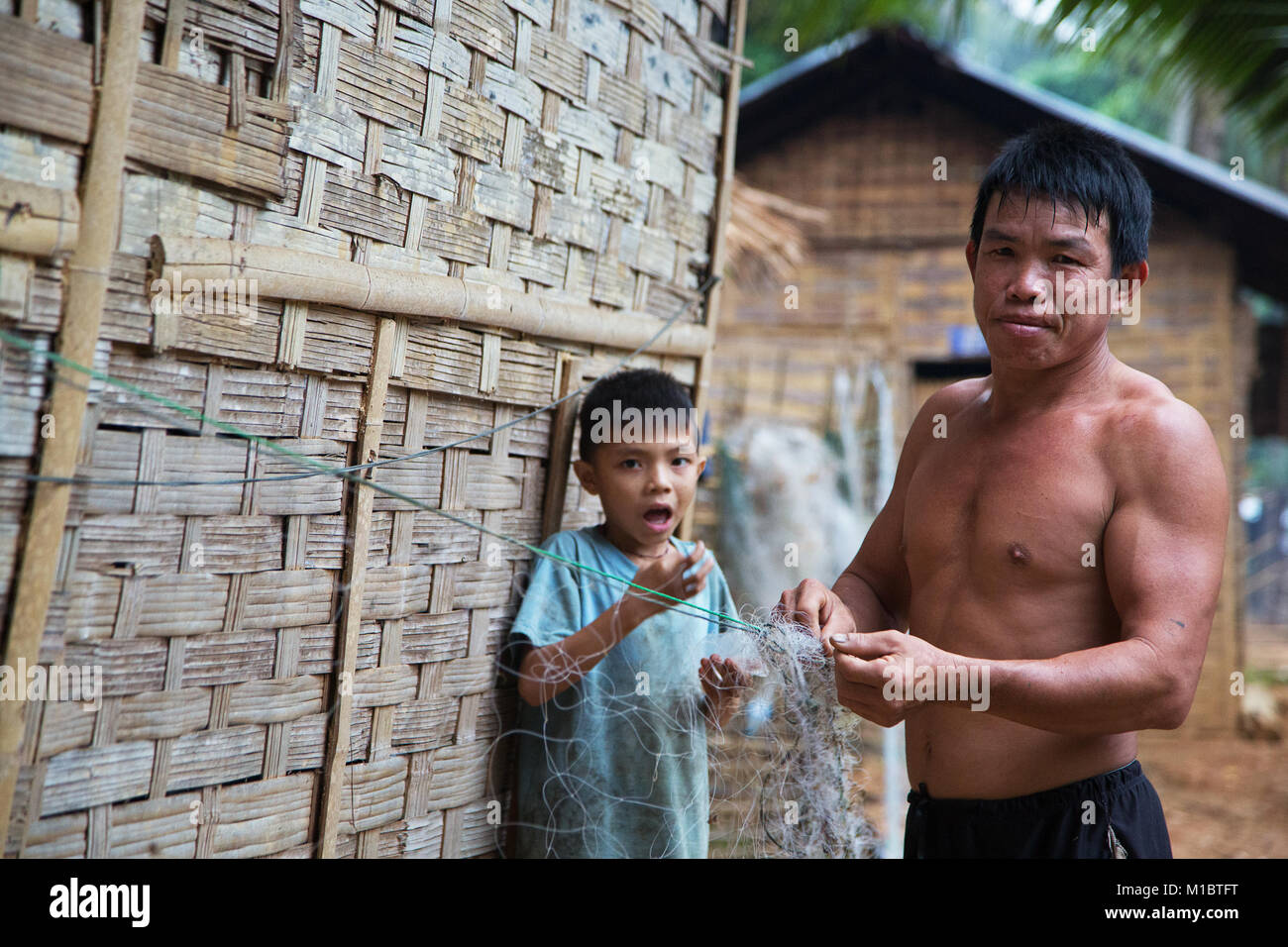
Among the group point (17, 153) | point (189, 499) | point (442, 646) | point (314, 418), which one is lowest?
point (442, 646)

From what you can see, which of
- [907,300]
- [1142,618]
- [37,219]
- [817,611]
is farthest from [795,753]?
[907,300]

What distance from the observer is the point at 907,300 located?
6887 mm

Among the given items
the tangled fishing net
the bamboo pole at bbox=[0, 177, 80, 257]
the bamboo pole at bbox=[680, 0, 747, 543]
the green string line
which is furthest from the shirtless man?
the bamboo pole at bbox=[0, 177, 80, 257]

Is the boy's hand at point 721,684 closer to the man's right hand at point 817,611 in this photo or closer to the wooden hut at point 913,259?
the man's right hand at point 817,611

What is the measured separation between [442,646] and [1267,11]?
3987 millimetres

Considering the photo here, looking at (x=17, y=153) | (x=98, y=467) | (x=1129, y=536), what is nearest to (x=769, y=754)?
(x=1129, y=536)

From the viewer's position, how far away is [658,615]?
2271mm

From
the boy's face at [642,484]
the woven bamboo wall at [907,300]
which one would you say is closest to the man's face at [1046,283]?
the boy's face at [642,484]

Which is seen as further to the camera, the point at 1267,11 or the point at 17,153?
the point at 1267,11

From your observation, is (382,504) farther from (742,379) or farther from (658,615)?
(742,379)

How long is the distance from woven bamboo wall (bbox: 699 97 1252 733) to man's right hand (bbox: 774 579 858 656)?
4.71 metres

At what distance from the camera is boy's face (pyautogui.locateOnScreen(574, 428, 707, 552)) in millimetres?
2211

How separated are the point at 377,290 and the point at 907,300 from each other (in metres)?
5.58

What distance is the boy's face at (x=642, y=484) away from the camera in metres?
2.21
